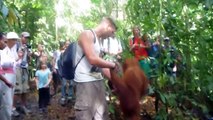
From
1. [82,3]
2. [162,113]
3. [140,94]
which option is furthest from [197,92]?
[82,3]

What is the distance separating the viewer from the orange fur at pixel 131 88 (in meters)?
5.01

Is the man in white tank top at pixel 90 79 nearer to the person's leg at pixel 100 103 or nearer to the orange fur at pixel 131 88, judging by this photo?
the person's leg at pixel 100 103

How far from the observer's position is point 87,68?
14.1 feet

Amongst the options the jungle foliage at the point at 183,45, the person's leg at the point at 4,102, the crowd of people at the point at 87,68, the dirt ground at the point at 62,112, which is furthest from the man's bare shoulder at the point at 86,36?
the dirt ground at the point at 62,112

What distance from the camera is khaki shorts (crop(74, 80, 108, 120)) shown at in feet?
14.1

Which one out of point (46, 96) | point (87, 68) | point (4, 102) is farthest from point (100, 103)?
point (46, 96)

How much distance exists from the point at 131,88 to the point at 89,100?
91 centimetres

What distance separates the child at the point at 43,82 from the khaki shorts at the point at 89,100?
13.2ft

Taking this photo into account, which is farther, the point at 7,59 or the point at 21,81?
the point at 21,81

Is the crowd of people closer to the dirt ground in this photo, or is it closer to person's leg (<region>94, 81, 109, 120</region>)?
person's leg (<region>94, 81, 109, 120</region>)

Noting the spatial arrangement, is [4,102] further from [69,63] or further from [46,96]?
[46,96]

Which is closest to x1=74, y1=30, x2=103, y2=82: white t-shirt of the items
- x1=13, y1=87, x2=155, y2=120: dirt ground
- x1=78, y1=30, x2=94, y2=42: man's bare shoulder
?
x1=78, y1=30, x2=94, y2=42: man's bare shoulder

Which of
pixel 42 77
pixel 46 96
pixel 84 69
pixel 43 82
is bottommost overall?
pixel 46 96

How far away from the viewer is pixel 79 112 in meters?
4.33
